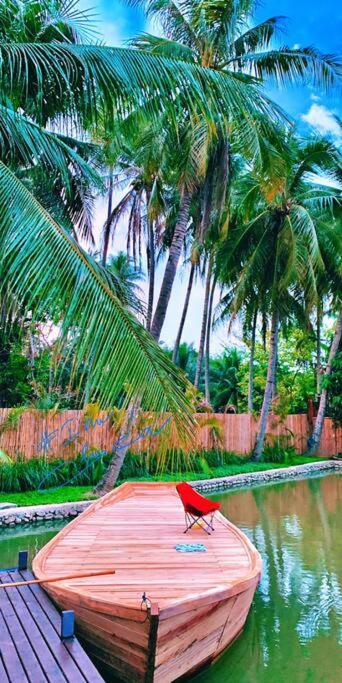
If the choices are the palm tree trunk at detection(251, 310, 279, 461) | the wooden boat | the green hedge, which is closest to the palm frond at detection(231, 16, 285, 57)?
the palm tree trunk at detection(251, 310, 279, 461)

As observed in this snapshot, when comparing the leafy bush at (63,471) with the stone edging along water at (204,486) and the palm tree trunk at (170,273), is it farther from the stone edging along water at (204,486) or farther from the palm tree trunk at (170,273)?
the palm tree trunk at (170,273)

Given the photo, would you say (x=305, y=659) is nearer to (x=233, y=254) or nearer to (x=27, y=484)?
(x=27, y=484)

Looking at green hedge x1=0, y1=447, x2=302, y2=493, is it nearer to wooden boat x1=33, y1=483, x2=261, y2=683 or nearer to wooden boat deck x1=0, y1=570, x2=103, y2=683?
wooden boat x1=33, y1=483, x2=261, y2=683

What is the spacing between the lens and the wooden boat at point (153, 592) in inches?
136

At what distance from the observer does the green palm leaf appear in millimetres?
2949

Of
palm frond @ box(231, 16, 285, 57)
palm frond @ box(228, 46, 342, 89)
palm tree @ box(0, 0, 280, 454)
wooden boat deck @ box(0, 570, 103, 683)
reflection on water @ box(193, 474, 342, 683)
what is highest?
palm frond @ box(231, 16, 285, 57)

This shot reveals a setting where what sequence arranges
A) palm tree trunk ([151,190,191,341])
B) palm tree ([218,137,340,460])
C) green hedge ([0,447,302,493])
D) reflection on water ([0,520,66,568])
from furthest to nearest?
1. palm tree ([218,137,340,460])
2. palm tree trunk ([151,190,191,341])
3. green hedge ([0,447,302,493])
4. reflection on water ([0,520,66,568])

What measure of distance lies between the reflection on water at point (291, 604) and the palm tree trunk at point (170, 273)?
13.0ft

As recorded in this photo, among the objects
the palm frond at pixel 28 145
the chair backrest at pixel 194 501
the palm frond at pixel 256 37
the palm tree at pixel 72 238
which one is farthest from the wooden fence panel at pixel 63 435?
the palm frond at pixel 256 37

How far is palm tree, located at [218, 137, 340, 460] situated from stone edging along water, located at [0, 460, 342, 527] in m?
1.55

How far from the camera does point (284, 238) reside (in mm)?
15797

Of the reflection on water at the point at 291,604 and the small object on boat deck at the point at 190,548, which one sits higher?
the small object on boat deck at the point at 190,548

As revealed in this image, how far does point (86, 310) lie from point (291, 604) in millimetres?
4188

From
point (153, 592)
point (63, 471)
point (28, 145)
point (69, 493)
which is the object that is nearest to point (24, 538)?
point (69, 493)
